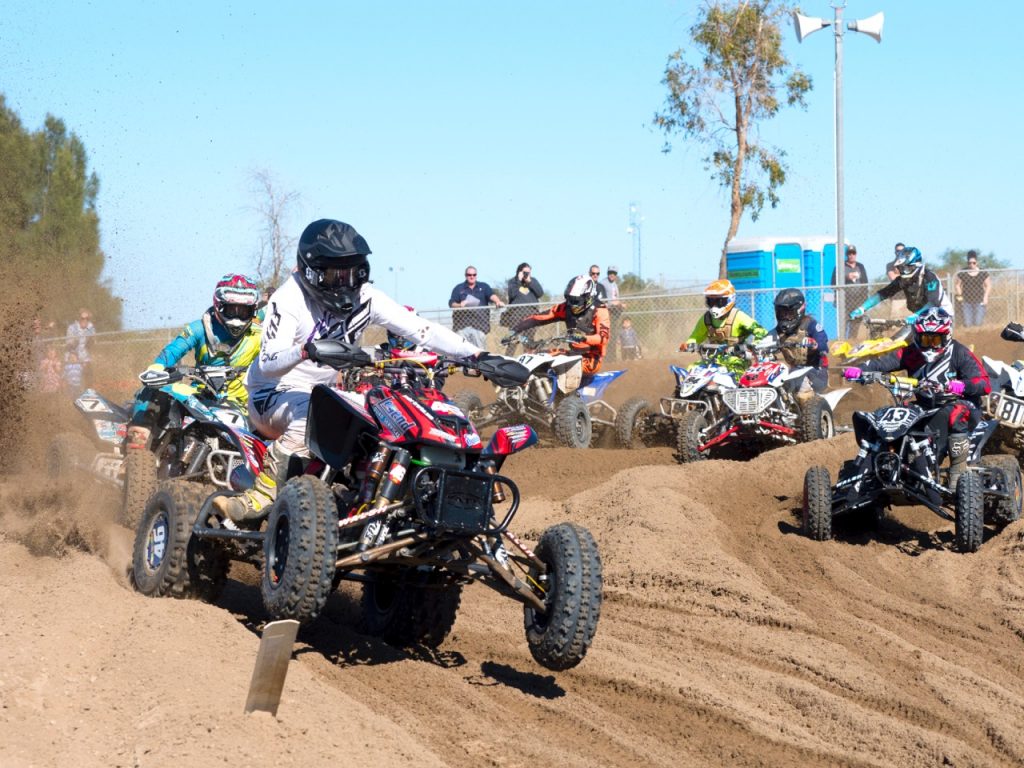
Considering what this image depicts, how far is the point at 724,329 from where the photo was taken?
14445 mm

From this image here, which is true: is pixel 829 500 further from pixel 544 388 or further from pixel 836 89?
pixel 836 89

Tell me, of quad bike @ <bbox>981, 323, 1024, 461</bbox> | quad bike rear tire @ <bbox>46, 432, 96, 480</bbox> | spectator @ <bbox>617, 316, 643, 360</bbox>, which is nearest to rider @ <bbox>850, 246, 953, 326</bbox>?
quad bike @ <bbox>981, 323, 1024, 461</bbox>

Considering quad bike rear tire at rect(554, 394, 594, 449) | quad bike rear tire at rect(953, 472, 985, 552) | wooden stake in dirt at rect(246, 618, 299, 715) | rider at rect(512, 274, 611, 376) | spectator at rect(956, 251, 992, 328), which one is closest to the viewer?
wooden stake in dirt at rect(246, 618, 299, 715)

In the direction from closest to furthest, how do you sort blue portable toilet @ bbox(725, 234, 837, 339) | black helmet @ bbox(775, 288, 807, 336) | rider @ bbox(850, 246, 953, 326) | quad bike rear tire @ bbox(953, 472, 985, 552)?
quad bike rear tire @ bbox(953, 472, 985, 552) < black helmet @ bbox(775, 288, 807, 336) < rider @ bbox(850, 246, 953, 326) < blue portable toilet @ bbox(725, 234, 837, 339)

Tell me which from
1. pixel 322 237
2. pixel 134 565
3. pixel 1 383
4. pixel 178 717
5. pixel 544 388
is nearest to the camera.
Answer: pixel 178 717

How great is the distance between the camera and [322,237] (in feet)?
21.0

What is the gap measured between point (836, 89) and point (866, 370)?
13.2m

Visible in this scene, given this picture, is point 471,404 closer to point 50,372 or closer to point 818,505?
point 50,372

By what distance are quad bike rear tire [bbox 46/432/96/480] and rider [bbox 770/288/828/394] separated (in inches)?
292

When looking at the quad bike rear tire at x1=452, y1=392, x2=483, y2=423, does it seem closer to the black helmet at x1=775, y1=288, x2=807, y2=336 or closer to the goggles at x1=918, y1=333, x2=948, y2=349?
the black helmet at x1=775, y1=288, x2=807, y2=336

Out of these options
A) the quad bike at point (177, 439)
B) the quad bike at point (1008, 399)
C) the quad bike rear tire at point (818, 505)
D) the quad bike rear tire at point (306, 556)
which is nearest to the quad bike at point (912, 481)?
the quad bike rear tire at point (818, 505)

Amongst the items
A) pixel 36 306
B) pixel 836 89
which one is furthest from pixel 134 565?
pixel 836 89

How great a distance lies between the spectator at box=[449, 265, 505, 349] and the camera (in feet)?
65.9

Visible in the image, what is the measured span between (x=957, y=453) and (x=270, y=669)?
6946 millimetres
